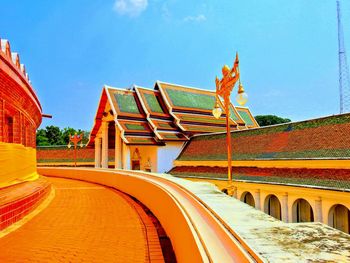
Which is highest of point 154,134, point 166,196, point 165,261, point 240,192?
point 154,134

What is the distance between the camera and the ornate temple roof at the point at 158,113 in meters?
27.4

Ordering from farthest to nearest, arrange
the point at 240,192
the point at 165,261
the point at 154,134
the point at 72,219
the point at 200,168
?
the point at 154,134 → the point at 200,168 → the point at 240,192 → the point at 72,219 → the point at 165,261

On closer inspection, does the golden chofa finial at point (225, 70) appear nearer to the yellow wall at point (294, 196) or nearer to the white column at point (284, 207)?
the yellow wall at point (294, 196)

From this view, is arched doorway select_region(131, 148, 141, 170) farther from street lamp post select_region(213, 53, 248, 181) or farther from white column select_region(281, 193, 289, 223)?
street lamp post select_region(213, 53, 248, 181)

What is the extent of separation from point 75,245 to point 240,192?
1531cm

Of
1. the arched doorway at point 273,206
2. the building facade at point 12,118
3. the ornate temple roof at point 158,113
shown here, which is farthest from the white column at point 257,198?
the building facade at point 12,118

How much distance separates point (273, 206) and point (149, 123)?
46.5 ft

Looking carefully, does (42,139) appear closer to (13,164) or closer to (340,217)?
A: (340,217)

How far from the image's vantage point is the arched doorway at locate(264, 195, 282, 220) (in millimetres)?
17375

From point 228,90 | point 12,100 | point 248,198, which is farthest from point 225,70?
point 248,198

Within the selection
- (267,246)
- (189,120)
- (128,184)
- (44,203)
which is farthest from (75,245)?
(189,120)

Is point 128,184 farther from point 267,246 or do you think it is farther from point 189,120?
point 189,120

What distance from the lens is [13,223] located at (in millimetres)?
6297

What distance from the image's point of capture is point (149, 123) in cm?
2856
